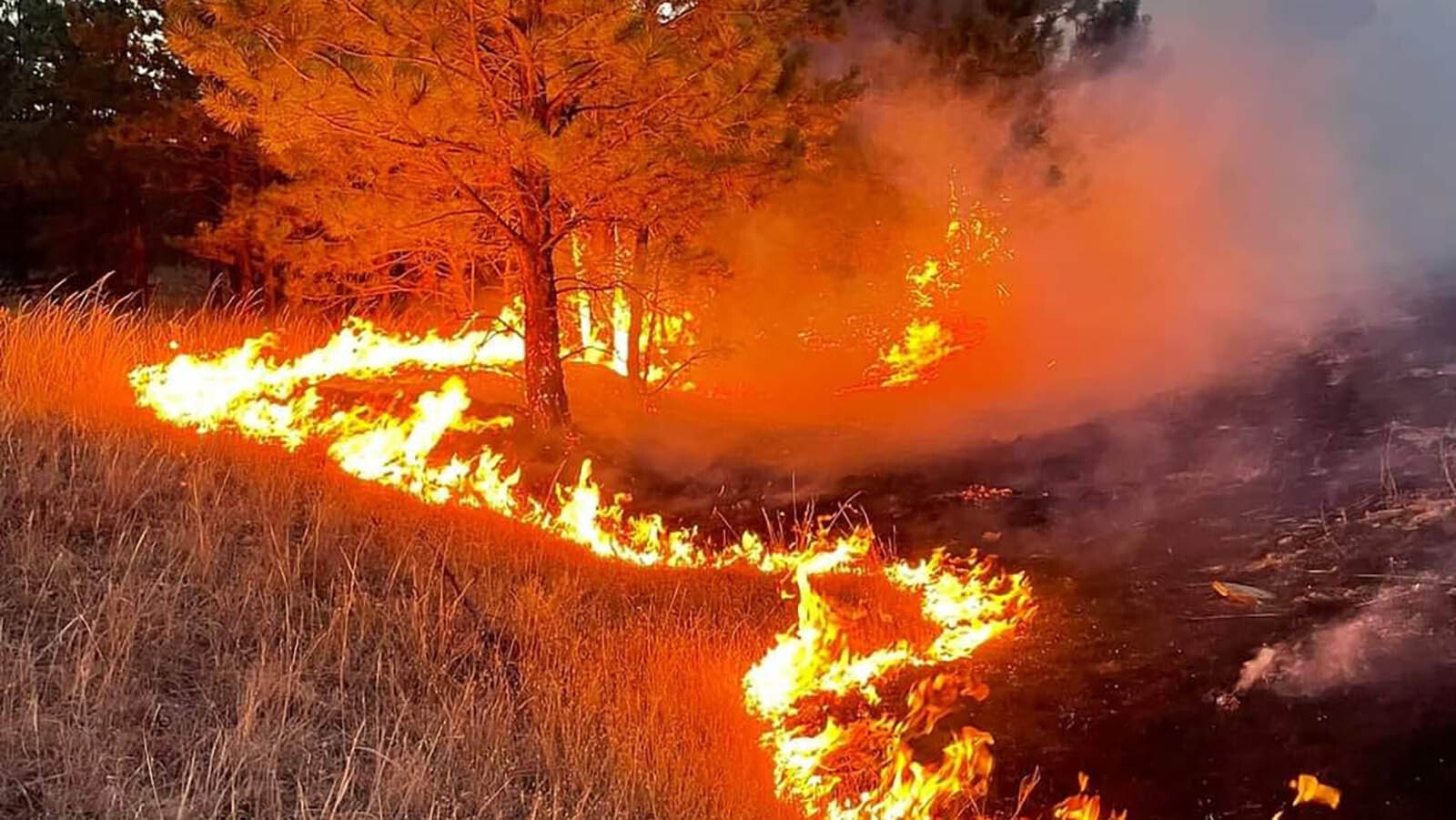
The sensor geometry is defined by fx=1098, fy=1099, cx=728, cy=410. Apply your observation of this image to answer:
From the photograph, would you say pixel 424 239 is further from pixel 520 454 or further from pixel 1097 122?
pixel 1097 122

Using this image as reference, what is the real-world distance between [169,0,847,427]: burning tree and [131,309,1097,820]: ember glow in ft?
4.56

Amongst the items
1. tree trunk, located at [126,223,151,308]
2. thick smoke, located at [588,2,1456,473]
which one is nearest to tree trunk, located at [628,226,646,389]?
thick smoke, located at [588,2,1456,473]

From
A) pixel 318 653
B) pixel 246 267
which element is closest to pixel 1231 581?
pixel 318 653

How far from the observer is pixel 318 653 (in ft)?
13.7

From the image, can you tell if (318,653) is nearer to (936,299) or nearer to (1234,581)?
(1234,581)

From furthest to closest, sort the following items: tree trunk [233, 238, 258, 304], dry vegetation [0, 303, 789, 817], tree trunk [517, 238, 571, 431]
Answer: tree trunk [233, 238, 258, 304] → tree trunk [517, 238, 571, 431] → dry vegetation [0, 303, 789, 817]

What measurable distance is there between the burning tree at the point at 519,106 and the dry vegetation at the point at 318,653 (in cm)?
256

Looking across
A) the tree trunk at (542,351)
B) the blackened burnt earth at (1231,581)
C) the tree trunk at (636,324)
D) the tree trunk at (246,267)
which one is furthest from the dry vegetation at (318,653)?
the tree trunk at (246,267)

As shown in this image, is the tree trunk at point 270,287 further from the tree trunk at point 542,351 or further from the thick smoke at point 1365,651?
the thick smoke at point 1365,651

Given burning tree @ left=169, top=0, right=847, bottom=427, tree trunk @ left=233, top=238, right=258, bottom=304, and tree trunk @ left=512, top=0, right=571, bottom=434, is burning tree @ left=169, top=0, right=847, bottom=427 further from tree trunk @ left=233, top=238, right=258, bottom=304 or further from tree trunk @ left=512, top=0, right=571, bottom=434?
tree trunk @ left=233, top=238, right=258, bottom=304

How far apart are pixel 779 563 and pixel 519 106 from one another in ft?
13.0

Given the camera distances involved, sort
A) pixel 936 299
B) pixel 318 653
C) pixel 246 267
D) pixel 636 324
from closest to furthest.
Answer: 1. pixel 318 653
2. pixel 636 324
3. pixel 936 299
4. pixel 246 267

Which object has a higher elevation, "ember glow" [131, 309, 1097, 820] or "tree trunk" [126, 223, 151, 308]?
"tree trunk" [126, 223, 151, 308]

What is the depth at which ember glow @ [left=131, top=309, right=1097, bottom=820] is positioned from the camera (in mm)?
4332
